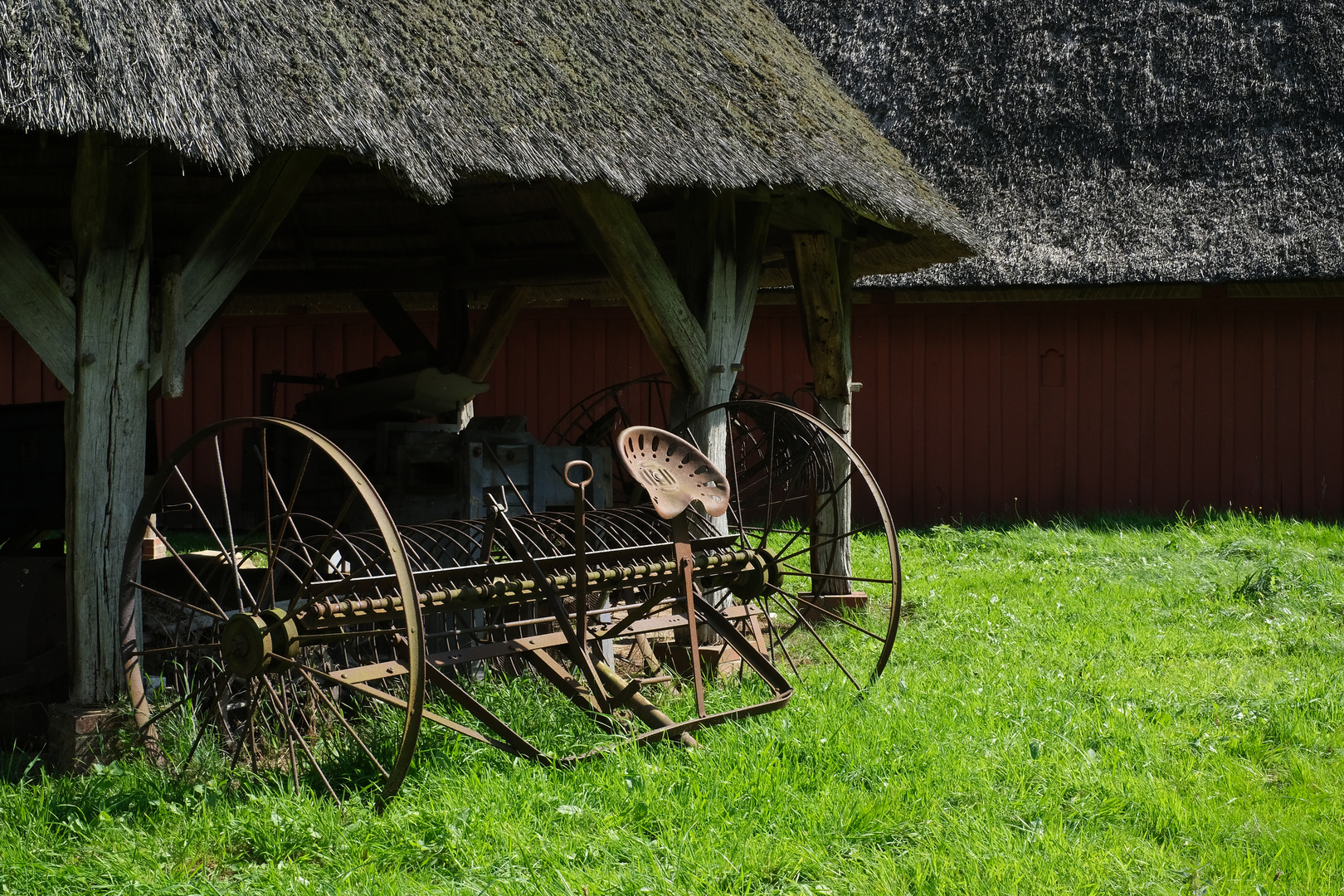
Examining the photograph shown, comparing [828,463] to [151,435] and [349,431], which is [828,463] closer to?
[349,431]

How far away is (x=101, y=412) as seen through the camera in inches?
158

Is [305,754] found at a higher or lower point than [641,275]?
lower

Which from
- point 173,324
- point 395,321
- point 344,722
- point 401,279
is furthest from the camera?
point 395,321

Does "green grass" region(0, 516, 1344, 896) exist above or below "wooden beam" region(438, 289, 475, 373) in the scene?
below

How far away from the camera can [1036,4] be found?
11086 mm

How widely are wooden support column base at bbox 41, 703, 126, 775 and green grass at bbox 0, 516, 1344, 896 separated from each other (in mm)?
137

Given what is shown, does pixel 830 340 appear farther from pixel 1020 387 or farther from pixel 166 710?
pixel 1020 387

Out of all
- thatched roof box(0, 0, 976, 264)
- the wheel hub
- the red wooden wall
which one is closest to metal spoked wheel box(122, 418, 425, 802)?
the wheel hub

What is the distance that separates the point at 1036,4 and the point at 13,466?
9.10m

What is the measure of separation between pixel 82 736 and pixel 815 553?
386 cm

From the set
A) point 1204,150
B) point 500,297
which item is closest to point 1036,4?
point 1204,150

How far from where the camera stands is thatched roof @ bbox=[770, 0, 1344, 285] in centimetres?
927

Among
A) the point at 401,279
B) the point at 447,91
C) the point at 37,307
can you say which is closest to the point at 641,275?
the point at 447,91

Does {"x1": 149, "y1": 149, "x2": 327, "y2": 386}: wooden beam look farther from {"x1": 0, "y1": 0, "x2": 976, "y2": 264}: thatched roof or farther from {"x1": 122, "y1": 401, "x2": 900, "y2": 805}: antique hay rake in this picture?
{"x1": 122, "y1": 401, "x2": 900, "y2": 805}: antique hay rake
